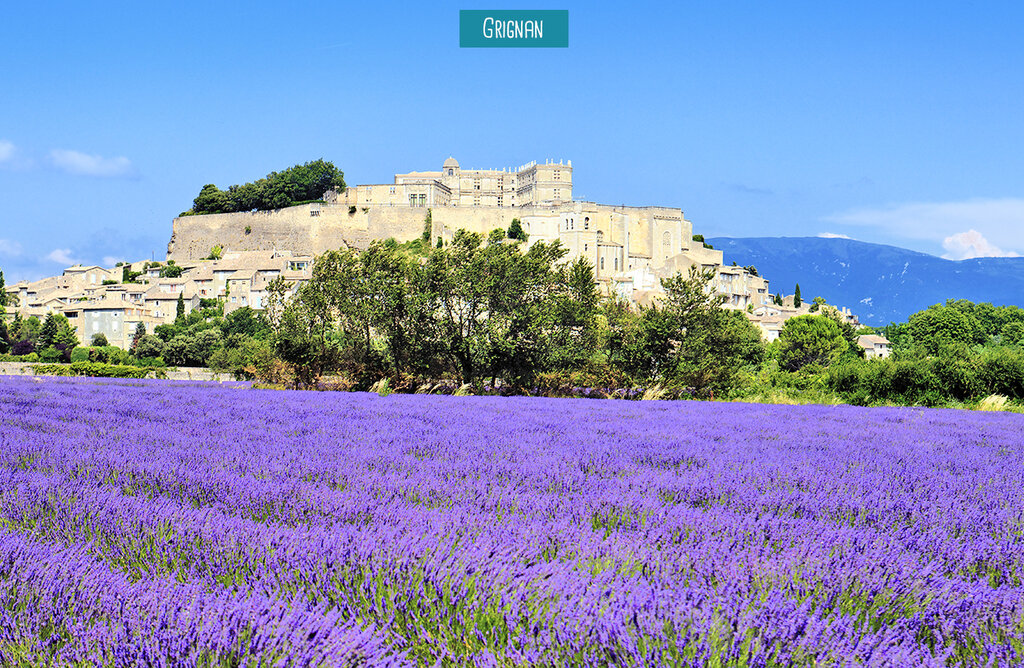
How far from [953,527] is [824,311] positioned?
85693 mm

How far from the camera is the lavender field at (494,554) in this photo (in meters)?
1.76

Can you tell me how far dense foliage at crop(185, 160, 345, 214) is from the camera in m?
96.0

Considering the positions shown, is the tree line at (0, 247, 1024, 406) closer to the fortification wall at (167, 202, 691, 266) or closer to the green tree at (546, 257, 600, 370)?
the green tree at (546, 257, 600, 370)

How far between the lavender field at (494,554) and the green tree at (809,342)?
57867 millimetres

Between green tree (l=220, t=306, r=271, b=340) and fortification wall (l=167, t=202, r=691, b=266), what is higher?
fortification wall (l=167, t=202, r=691, b=266)

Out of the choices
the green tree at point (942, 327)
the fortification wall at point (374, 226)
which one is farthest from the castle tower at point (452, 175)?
the green tree at point (942, 327)

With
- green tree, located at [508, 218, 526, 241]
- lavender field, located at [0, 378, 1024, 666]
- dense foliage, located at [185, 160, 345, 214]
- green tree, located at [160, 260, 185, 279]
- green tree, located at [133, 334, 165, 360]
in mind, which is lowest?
lavender field, located at [0, 378, 1024, 666]

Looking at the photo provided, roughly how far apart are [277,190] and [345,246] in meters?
12.8

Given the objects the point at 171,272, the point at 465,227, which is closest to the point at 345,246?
the point at 465,227

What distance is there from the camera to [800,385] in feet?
→ 63.3

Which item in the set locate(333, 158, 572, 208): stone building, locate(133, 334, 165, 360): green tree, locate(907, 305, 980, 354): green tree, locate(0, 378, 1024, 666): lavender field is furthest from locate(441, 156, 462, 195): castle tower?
locate(0, 378, 1024, 666): lavender field

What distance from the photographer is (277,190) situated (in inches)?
3780

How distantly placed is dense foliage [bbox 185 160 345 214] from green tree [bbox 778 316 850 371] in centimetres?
6138

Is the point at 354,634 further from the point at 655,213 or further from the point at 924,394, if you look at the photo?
the point at 655,213
